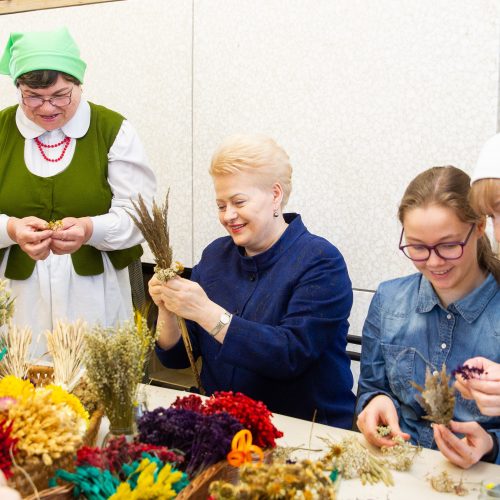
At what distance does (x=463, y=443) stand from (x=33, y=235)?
140 centimetres

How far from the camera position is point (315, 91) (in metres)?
2.80

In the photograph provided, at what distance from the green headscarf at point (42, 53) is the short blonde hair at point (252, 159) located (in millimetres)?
642

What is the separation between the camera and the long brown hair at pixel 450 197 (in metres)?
1.63

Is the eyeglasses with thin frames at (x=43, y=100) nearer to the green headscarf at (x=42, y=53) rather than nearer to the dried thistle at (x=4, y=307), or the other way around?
the green headscarf at (x=42, y=53)

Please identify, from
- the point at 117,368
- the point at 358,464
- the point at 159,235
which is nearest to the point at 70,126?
the point at 159,235

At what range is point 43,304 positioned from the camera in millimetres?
2398

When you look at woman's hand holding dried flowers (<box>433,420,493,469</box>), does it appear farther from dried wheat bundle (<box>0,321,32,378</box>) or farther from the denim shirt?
dried wheat bundle (<box>0,321,32,378</box>)

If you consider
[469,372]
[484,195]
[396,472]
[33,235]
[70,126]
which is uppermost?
[70,126]

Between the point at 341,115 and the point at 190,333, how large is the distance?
1112mm

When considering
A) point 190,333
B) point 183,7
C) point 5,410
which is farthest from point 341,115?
point 5,410

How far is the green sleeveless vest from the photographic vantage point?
238 cm

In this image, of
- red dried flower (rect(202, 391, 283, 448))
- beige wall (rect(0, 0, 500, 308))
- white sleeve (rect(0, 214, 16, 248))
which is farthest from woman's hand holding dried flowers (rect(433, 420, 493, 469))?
white sleeve (rect(0, 214, 16, 248))

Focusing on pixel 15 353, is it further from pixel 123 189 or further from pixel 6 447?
pixel 123 189

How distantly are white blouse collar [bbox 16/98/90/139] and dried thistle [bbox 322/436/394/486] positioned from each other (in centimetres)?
149
